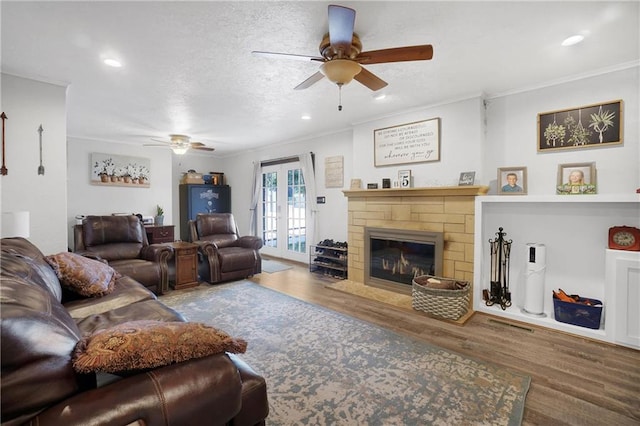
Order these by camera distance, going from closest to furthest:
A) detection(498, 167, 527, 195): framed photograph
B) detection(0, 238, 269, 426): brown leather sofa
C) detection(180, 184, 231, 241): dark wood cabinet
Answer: detection(0, 238, 269, 426): brown leather sofa → detection(498, 167, 527, 195): framed photograph → detection(180, 184, 231, 241): dark wood cabinet

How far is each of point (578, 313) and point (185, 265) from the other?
14.9ft

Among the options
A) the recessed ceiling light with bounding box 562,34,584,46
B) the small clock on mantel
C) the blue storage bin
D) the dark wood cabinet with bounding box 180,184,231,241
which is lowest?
the blue storage bin

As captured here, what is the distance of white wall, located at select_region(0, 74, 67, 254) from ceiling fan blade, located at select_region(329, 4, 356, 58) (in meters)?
2.95

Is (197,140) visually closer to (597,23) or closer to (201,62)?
(201,62)

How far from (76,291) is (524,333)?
151 inches

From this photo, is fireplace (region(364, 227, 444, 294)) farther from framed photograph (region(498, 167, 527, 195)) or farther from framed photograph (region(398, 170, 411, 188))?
framed photograph (region(498, 167, 527, 195))

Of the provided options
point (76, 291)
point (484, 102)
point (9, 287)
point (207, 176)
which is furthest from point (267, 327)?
point (207, 176)

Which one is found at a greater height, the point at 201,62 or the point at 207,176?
the point at 201,62

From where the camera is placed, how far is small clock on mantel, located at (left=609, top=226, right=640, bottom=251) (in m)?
2.50

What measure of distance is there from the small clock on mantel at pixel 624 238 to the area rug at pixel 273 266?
4250 millimetres

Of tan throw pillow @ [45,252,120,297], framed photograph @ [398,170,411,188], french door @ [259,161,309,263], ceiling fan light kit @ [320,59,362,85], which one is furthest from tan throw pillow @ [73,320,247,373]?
french door @ [259,161,309,263]

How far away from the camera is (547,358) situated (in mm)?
2334

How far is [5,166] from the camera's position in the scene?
272 cm

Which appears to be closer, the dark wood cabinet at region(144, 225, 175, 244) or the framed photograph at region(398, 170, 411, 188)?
the framed photograph at region(398, 170, 411, 188)
